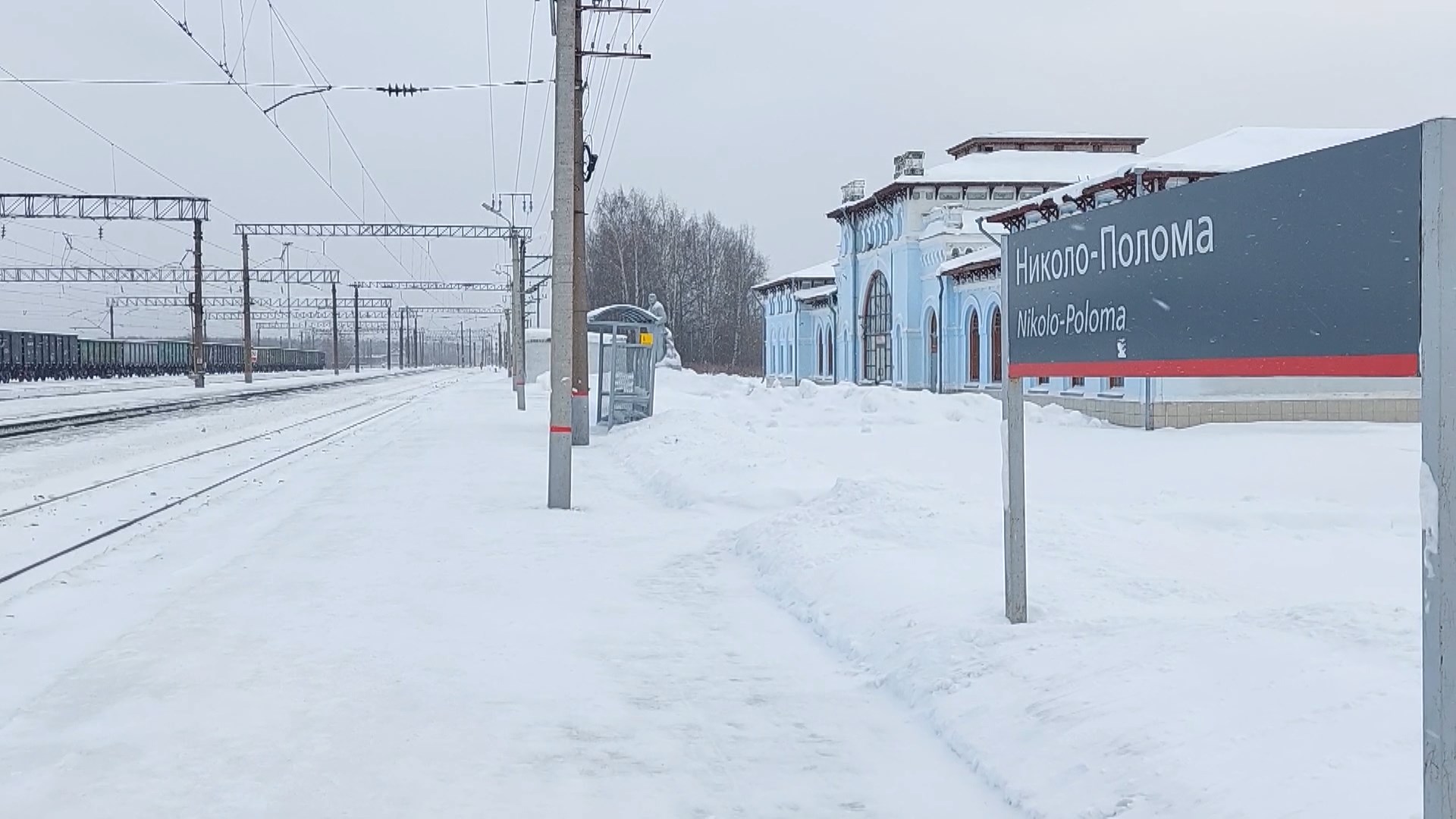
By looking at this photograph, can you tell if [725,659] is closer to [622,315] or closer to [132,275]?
[622,315]

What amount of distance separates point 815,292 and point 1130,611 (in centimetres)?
5212

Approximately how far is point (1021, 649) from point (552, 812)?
7.93 feet

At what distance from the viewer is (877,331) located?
48.5 m

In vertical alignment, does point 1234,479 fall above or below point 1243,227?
below

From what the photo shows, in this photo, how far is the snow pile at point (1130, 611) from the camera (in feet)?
13.6

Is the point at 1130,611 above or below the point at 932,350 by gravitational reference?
below

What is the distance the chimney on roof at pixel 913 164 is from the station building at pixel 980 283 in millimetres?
79

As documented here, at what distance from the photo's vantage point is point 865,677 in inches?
247

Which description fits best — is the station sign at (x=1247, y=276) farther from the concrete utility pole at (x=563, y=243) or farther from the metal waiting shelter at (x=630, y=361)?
the metal waiting shelter at (x=630, y=361)

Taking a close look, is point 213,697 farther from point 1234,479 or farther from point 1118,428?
point 1118,428

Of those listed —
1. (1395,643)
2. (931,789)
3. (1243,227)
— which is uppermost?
(1243,227)

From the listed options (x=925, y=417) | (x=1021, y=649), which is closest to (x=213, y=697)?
(x=1021, y=649)

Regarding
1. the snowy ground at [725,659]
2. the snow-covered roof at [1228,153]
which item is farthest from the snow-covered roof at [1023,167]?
the snowy ground at [725,659]

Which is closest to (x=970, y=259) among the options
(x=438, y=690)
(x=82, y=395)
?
(x=438, y=690)
